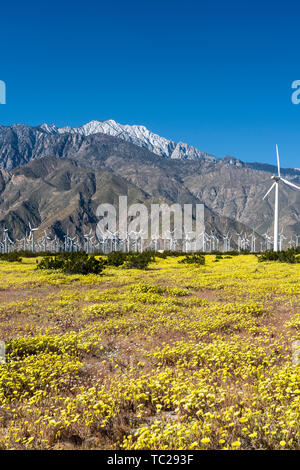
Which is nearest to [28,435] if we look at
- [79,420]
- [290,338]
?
[79,420]

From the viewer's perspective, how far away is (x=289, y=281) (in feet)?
95.5

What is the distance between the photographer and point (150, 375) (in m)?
10.3

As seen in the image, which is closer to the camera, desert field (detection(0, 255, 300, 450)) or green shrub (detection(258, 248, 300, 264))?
desert field (detection(0, 255, 300, 450))

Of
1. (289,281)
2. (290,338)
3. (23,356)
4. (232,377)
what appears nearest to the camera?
(232,377)

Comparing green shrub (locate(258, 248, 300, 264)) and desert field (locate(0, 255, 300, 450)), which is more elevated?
green shrub (locate(258, 248, 300, 264))

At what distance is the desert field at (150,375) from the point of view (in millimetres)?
6977

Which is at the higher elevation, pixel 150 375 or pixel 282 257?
pixel 282 257

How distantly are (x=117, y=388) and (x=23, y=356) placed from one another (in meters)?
4.73

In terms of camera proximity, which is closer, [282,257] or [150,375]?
[150,375]

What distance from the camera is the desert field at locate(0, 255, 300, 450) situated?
22.9ft

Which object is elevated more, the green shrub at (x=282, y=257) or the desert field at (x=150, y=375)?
the green shrub at (x=282, y=257)

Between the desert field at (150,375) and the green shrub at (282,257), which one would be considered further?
the green shrub at (282,257)
